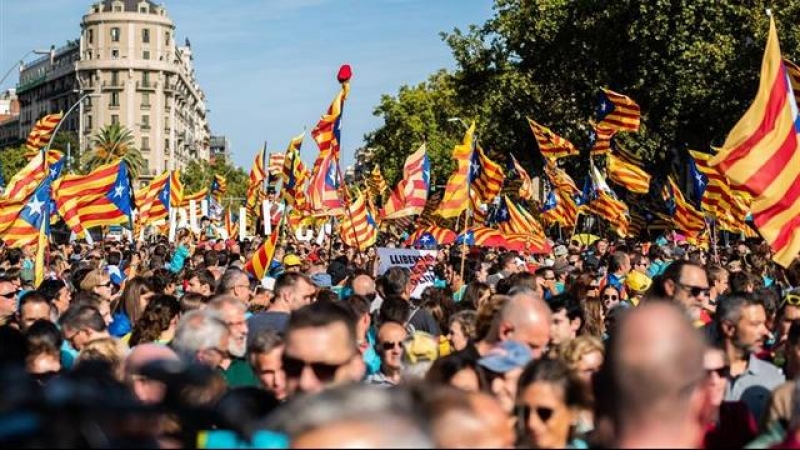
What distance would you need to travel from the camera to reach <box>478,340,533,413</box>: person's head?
5151 millimetres

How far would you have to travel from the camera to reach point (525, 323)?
5.88 meters

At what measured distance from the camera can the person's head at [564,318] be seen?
24.5 feet

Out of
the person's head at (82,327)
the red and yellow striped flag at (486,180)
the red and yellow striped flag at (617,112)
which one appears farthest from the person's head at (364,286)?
the red and yellow striped flag at (617,112)

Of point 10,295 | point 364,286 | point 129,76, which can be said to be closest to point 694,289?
point 364,286

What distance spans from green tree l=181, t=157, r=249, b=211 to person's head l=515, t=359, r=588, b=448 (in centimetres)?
11648

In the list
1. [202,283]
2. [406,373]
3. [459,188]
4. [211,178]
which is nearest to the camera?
[406,373]

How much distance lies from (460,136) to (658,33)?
35042mm

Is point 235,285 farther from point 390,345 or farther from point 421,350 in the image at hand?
point 421,350

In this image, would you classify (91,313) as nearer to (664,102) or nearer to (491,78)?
(664,102)

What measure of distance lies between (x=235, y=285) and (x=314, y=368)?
6271 mm

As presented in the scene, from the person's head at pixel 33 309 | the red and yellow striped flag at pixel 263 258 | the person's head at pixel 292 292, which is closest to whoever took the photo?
the person's head at pixel 292 292

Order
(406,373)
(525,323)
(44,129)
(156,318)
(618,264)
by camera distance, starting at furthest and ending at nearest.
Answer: (44,129) → (618,264) → (156,318) → (406,373) → (525,323)

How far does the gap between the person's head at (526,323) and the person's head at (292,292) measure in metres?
2.53

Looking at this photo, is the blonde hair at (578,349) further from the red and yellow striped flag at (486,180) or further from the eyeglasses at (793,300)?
the red and yellow striped flag at (486,180)
